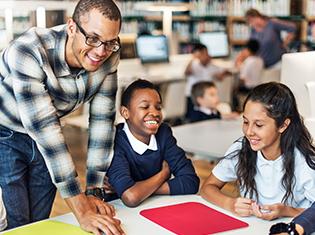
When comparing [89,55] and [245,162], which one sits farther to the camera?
[245,162]

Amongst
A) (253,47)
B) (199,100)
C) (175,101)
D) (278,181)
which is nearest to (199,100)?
(199,100)

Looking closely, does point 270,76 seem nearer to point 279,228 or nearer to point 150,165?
point 150,165

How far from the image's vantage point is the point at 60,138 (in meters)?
1.69

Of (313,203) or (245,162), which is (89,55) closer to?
(245,162)

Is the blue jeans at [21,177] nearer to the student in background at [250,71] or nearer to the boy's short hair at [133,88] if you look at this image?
the boy's short hair at [133,88]

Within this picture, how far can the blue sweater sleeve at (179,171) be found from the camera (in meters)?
2.01

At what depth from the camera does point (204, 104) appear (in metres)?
4.47

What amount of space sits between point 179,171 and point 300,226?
0.59m

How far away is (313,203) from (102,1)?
90 centimetres

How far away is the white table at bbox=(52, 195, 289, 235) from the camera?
165 centimetres

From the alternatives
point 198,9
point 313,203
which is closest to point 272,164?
point 313,203

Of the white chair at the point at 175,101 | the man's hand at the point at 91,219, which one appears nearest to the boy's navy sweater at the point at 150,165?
the man's hand at the point at 91,219

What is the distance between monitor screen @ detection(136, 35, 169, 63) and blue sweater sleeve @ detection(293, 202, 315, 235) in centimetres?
466

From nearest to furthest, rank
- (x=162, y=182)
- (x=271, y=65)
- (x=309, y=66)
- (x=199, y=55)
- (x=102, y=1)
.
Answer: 1. (x=102, y=1)
2. (x=162, y=182)
3. (x=309, y=66)
4. (x=199, y=55)
5. (x=271, y=65)
